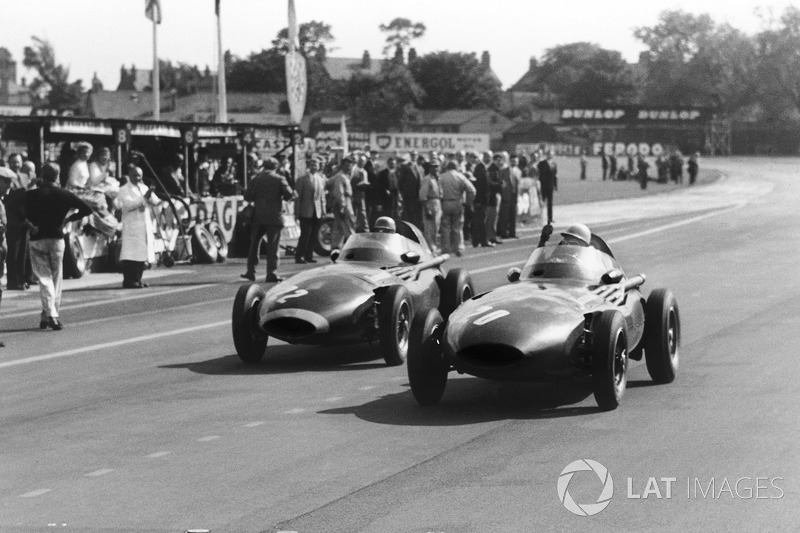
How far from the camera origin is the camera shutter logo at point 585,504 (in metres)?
7.55

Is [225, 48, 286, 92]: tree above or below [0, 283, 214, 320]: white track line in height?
above

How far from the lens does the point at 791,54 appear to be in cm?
16825

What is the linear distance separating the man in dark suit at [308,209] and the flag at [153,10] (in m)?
22.0

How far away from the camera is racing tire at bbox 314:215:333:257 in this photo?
2769 cm

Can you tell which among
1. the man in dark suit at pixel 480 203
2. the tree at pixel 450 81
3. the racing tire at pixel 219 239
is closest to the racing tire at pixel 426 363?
the racing tire at pixel 219 239

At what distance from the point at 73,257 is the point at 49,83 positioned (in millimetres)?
160845

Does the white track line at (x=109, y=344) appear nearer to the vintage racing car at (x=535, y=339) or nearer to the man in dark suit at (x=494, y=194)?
the vintage racing car at (x=535, y=339)

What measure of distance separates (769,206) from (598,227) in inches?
457

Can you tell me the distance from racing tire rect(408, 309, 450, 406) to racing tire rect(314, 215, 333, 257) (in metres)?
16.6

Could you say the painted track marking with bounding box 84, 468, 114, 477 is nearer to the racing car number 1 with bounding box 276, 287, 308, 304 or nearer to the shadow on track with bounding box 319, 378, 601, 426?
the shadow on track with bounding box 319, 378, 601, 426

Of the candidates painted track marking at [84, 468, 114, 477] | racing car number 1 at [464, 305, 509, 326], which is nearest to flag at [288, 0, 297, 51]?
racing car number 1 at [464, 305, 509, 326]

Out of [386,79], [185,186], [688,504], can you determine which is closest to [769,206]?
[185,186]

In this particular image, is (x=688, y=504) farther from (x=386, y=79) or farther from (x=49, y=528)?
(x=386, y=79)

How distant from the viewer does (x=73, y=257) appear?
22.9m
